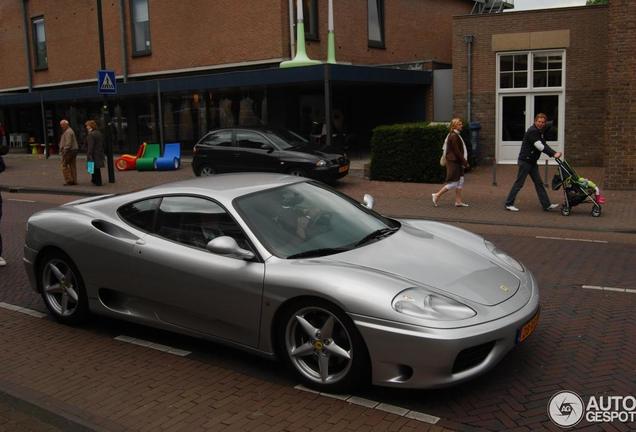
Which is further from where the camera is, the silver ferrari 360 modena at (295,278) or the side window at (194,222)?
the side window at (194,222)

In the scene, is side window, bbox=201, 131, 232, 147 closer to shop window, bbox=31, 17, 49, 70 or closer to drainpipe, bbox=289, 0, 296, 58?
drainpipe, bbox=289, 0, 296, 58

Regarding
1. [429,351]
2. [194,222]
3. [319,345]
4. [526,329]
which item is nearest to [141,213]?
[194,222]

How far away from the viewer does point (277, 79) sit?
1972 centimetres

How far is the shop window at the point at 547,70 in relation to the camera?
789 inches

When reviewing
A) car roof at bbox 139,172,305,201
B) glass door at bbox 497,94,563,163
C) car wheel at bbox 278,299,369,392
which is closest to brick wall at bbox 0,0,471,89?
glass door at bbox 497,94,563,163

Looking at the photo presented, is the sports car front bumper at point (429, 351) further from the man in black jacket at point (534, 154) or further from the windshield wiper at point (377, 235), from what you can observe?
the man in black jacket at point (534, 154)

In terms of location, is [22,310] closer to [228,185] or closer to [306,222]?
[228,185]

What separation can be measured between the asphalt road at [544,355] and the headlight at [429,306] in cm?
57

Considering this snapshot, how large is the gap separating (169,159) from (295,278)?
18.5 meters

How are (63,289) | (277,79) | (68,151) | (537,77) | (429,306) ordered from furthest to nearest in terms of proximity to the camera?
(537,77) → (277,79) → (68,151) → (63,289) → (429,306)

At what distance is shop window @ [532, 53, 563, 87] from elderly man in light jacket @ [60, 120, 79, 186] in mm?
14023

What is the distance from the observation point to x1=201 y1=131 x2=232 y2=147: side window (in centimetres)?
1734

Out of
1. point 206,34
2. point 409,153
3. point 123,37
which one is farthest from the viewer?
Result: point 123,37

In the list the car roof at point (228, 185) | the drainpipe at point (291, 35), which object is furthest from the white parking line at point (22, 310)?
the drainpipe at point (291, 35)
